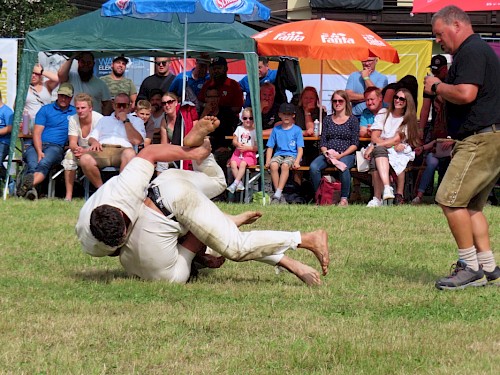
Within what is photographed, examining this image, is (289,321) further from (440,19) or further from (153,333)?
(440,19)

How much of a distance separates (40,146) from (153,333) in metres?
8.64

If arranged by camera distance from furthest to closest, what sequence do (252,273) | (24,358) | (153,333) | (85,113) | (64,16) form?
(64,16), (85,113), (252,273), (153,333), (24,358)

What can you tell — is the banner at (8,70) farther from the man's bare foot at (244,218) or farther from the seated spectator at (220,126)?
the man's bare foot at (244,218)

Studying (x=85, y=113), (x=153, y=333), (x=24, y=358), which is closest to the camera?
(x=24, y=358)

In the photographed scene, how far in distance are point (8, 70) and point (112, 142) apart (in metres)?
5.47

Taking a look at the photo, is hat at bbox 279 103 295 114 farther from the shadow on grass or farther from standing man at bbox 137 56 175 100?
the shadow on grass

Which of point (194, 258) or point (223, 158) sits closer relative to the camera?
point (194, 258)

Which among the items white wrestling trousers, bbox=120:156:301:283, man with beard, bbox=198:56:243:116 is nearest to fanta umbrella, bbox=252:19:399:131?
man with beard, bbox=198:56:243:116

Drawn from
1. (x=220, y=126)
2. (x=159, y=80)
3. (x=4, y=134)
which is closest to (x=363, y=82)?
(x=220, y=126)

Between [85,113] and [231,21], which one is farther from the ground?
[231,21]

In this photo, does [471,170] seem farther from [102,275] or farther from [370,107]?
[370,107]

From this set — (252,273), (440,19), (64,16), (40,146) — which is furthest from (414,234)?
(64,16)

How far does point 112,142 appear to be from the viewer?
1359cm

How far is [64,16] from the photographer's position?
29125 millimetres
